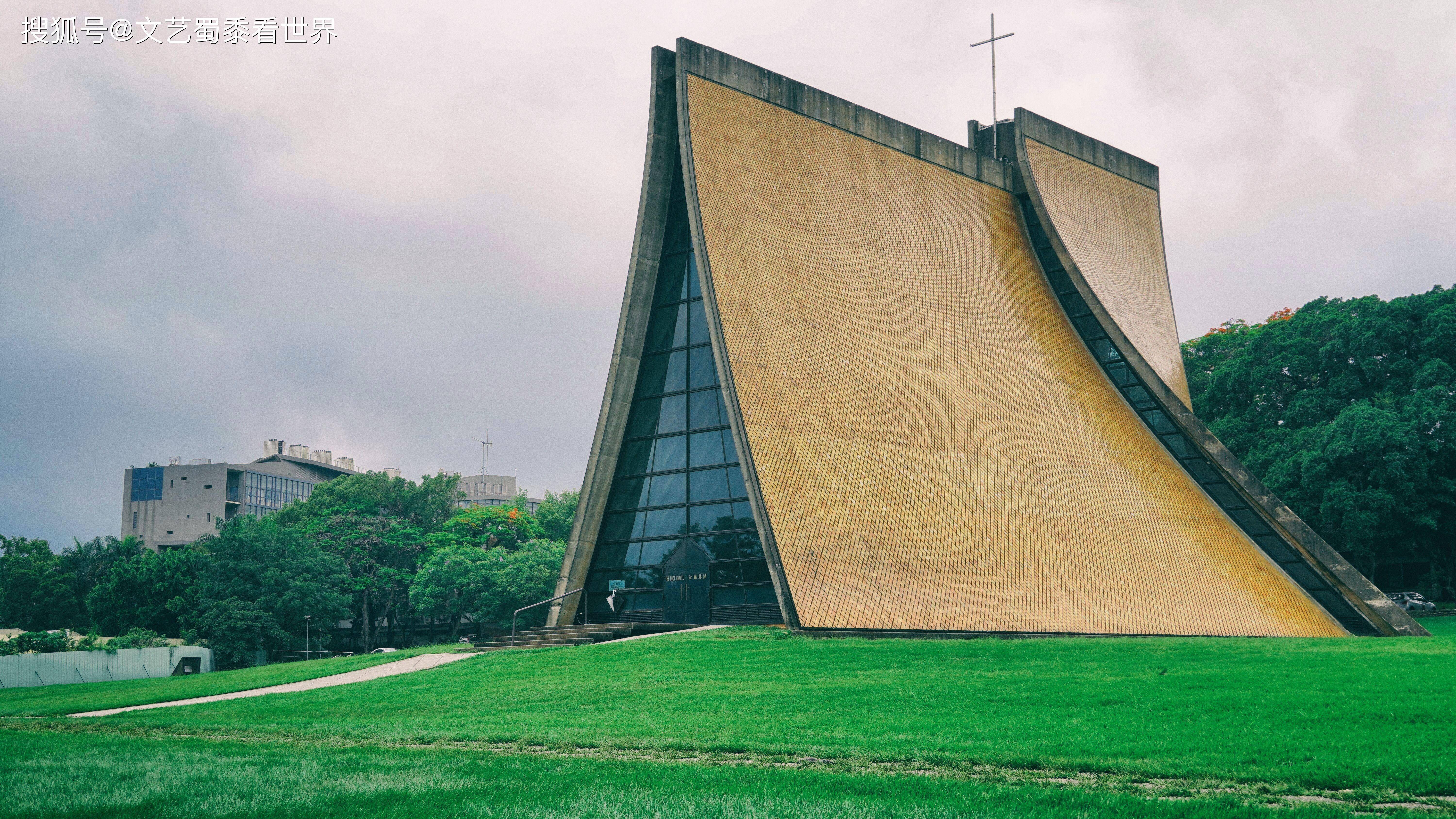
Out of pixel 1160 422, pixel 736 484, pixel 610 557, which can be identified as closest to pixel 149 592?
pixel 610 557

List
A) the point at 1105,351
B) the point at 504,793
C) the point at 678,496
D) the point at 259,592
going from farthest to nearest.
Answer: the point at 259,592 < the point at 1105,351 < the point at 678,496 < the point at 504,793

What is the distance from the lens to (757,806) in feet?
18.5

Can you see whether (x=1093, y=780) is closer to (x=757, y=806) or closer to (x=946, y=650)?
(x=757, y=806)

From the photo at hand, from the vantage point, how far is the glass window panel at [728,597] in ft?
72.7

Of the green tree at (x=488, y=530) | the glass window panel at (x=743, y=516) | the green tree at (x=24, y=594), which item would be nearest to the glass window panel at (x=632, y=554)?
the glass window panel at (x=743, y=516)

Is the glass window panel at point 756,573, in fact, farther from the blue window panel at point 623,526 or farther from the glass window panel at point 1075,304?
the glass window panel at point 1075,304

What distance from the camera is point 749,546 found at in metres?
22.2

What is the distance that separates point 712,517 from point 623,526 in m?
2.41

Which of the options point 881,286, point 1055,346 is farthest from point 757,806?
point 1055,346

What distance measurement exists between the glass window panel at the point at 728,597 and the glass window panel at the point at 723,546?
645 mm

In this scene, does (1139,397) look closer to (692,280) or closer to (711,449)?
(711,449)

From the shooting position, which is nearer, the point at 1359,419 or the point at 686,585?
the point at 686,585

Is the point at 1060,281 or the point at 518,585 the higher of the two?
the point at 1060,281

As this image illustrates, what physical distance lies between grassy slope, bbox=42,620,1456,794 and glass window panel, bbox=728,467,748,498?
16.8 ft
